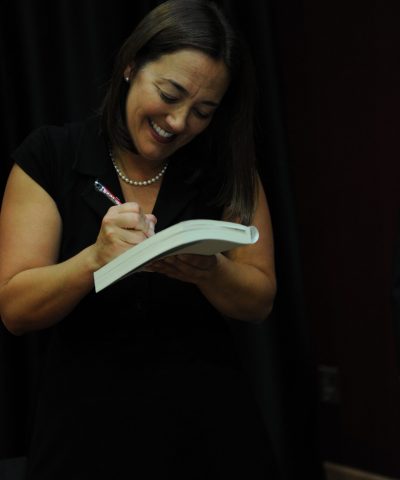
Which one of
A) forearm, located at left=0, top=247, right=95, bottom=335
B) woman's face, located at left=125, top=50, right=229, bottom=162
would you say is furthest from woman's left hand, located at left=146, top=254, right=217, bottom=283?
woman's face, located at left=125, top=50, right=229, bottom=162

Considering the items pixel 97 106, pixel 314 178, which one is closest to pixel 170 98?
pixel 97 106

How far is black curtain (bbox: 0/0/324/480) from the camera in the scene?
6.63ft

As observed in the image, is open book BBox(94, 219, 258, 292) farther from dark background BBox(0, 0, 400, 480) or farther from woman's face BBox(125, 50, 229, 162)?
dark background BBox(0, 0, 400, 480)

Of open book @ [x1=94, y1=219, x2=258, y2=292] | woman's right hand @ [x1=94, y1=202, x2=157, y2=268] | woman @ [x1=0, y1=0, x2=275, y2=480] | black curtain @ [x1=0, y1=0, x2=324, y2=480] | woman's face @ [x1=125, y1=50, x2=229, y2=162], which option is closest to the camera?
open book @ [x1=94, y1=219, x2=258, y2=292]

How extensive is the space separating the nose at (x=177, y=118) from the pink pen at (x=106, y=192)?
0.16 meters

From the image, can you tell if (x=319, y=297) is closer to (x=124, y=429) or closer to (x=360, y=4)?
(x=360, y=4)

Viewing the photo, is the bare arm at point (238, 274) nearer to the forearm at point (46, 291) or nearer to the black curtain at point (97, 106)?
the forearm at point (46, 291)

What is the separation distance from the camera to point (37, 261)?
4.41 feet

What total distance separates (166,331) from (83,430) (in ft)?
0.73

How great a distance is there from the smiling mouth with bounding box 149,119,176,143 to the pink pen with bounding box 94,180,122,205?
5.1 inches

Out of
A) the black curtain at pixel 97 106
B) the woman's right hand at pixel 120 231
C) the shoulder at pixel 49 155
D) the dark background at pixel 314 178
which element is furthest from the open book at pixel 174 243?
the dark background at pixel 314 178

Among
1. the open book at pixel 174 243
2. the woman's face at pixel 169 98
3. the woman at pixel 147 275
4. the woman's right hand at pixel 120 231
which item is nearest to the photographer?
the open book at pixel 174 243

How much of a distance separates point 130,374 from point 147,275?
0.59 feet

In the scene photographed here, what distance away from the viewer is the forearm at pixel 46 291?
49.8 inches
